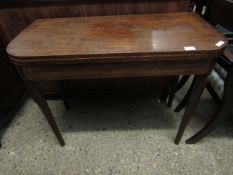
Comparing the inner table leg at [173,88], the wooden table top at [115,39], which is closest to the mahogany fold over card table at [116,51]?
the wooden table top at [115,39]

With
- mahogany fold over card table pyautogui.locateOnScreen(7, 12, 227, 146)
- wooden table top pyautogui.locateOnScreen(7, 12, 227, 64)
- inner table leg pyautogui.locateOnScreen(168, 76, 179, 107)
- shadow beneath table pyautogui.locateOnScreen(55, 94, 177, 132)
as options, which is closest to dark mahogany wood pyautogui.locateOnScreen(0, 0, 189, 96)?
wooden table top pyautogui.locateOnScreen(7, 12, 227, 64)

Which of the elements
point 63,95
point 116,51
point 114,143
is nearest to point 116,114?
point 114,143

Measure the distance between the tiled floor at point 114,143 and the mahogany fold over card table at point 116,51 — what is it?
17.2 inches

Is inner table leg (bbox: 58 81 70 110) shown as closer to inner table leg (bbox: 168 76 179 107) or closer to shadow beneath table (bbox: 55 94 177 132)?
shadow beneath table (bbox: 55 94 177 132)

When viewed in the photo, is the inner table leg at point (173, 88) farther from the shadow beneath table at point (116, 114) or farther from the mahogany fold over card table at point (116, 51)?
the mahogany fold over card table at point (116, 51)

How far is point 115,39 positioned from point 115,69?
5.4 inches

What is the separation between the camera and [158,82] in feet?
4.41

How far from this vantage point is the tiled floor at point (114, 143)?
104 centimetres

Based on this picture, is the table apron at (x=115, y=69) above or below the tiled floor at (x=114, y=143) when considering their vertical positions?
above

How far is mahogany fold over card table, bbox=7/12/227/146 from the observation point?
0.67m

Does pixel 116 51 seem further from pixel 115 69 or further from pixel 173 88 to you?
pixel 173 88

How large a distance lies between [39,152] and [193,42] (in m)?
1.12

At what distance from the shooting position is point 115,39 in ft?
2.48

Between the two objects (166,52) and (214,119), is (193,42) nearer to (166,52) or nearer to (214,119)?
(166,52)
